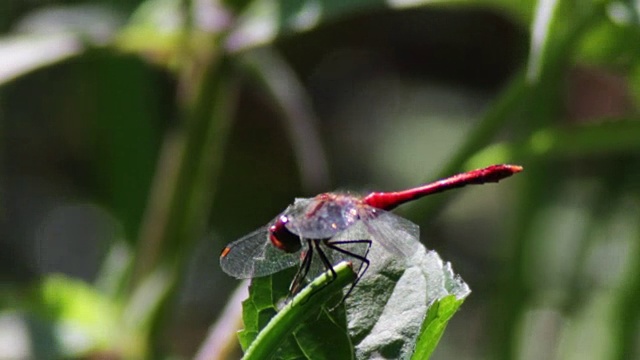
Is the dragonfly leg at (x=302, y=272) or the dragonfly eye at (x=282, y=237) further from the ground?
the dragonfly eye at (x=282, y=237)

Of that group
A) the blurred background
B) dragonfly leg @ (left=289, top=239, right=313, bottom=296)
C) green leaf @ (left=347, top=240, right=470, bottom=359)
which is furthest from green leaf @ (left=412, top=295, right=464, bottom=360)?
the blurred background

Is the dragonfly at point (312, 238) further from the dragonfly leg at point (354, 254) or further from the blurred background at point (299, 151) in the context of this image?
the blurred background at point (299, 151)

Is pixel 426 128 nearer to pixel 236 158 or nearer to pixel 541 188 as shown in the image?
pixel 236 158

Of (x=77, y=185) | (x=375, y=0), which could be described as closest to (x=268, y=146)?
(x=77, y=185)

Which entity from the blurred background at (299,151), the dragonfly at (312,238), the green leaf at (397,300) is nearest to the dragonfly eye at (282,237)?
the dragonfly at (312,238)

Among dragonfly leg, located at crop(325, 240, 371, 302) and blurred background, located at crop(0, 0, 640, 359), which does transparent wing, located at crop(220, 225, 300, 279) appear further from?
blurred background, located at crop(0, 0, 640, 359)
